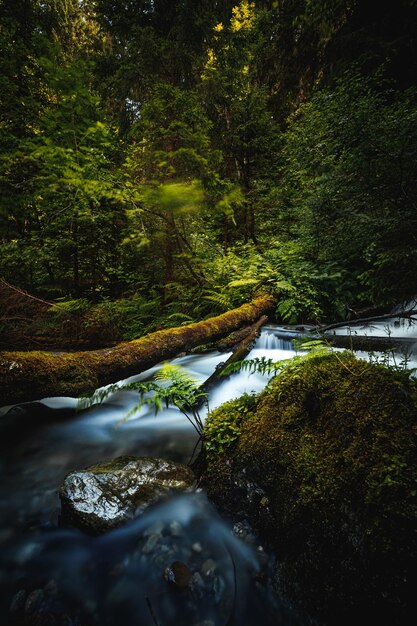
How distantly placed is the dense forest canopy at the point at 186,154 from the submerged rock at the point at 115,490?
4.00 m

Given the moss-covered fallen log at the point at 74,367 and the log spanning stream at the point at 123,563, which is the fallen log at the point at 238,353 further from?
the log spanning stream at the point at 123,563

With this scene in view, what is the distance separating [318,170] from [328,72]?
5.77 m

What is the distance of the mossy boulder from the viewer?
5.12 feet

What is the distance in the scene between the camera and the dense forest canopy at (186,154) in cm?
540

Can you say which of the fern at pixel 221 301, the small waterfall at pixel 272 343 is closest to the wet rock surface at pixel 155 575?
the small waterfall at pixel 272 343

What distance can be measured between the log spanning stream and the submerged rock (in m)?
0.10

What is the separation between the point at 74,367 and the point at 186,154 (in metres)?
6.55

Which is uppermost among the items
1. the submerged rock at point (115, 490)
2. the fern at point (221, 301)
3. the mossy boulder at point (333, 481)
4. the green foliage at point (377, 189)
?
the green foliage at point (377, 189)

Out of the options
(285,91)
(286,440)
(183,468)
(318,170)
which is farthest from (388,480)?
(285,91)

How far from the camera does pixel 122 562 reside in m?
2.31

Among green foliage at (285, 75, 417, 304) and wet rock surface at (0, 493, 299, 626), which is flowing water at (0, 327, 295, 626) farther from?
green foliage at (285, 75, 417, 304)

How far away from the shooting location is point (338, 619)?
1.61 metres

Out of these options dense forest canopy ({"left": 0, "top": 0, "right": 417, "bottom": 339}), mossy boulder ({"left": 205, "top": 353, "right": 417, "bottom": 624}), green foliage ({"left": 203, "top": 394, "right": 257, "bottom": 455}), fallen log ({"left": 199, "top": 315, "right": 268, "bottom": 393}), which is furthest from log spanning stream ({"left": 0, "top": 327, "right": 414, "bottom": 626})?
dense forest canopy ({"left": 0, "top": 0, "right": 417, "bottom": 339})

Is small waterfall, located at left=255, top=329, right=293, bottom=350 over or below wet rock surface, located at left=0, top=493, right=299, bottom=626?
over
